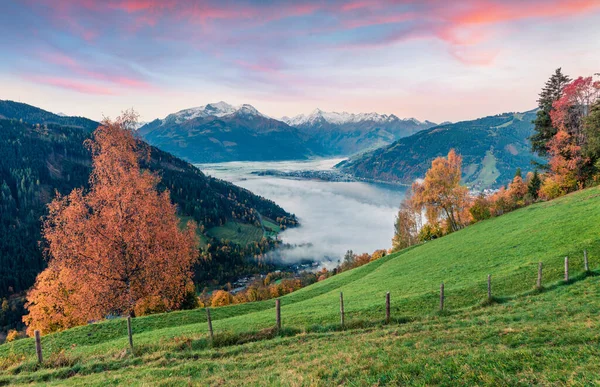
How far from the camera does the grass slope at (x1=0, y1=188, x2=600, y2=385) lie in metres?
10.5

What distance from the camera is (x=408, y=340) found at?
1426 centimetres

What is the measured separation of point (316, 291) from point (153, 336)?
78.5 feet

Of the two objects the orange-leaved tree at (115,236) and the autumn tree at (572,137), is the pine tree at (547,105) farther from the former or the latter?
the orange-leaved tree at (115,236)

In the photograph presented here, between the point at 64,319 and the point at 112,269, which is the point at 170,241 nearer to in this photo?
the point at 112,269

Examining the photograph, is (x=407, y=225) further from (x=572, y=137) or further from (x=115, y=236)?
(x=115, y=236)

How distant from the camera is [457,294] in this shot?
2286cm

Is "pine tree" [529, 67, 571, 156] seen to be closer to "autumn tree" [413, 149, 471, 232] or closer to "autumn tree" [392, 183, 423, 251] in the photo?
"autumn tree" [413, 149, 471, 232]

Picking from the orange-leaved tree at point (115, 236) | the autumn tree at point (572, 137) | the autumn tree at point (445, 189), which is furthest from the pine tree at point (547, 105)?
the orange-leaved tree at point (115, 236)

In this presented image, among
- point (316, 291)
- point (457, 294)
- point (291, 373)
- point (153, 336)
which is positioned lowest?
point (316, 291)

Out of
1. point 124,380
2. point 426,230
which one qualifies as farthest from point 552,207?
point 124,380

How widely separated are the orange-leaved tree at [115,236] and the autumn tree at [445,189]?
4957cm

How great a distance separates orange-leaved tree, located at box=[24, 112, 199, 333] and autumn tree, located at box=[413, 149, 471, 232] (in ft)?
163

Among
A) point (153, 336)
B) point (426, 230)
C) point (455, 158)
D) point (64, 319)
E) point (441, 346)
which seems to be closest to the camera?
point (441, 346)

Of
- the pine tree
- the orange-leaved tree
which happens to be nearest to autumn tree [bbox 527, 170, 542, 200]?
the pine tree
